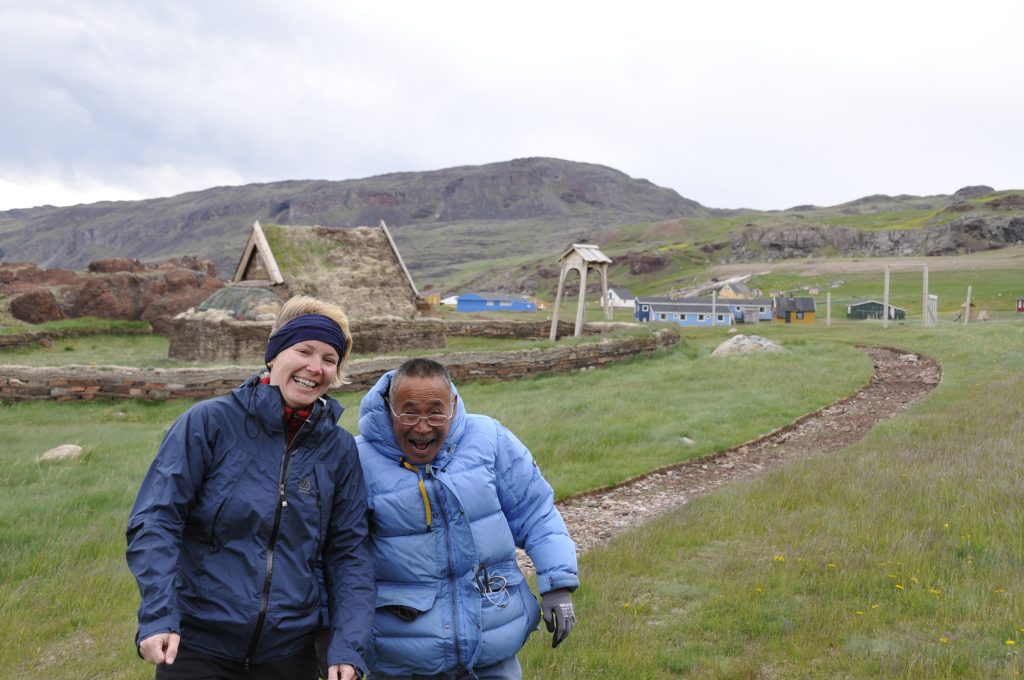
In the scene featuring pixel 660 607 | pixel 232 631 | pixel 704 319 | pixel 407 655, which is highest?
pixel 232 631

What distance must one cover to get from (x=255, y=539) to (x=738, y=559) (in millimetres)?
4035

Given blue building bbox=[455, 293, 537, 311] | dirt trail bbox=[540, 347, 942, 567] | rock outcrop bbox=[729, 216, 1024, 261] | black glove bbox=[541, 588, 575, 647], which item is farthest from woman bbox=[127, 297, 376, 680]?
rock outcrop bbox=[729, 216, 1024, 261]

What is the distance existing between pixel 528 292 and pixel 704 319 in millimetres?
61895

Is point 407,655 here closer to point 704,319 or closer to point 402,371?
point 402,371

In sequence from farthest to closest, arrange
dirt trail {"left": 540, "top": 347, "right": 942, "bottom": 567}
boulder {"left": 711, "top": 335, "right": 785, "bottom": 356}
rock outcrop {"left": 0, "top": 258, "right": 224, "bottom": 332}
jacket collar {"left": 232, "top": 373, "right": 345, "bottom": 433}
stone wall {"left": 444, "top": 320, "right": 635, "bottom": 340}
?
rock outcrop {"left": 0, "top": 258, "right": 224, "bottom": 332} → stone wall {"left": 444, "top": 320, "right": 635, "bottom": 340} → boulder {"left": 711, "top": 335, "right": 785, "bottom": 356} → dirt trail {"left": 540, "top": 347, "right": 942, "bottom": 567} → jacket collar {"left": 232, "top": 373, "right": 345, "bottom": 433}

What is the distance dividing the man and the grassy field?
126 cm

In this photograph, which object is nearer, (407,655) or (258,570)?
(258,570)

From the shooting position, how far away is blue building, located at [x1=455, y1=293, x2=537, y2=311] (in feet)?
292

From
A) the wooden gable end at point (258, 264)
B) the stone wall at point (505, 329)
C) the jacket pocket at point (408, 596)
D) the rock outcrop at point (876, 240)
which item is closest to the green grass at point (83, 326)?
the wooden gable end at point (258, 264)

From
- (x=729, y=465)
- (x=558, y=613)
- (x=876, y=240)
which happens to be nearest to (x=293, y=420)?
(x=558, y=613)

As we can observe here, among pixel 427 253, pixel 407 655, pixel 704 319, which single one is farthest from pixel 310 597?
pixel 427 253

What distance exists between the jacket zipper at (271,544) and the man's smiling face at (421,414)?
0.42 meters

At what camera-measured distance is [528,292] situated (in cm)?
12200

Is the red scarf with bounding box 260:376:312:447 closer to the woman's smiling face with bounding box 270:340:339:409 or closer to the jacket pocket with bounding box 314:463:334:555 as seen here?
the woman's smiling face with bounding box 270:340:339:409
